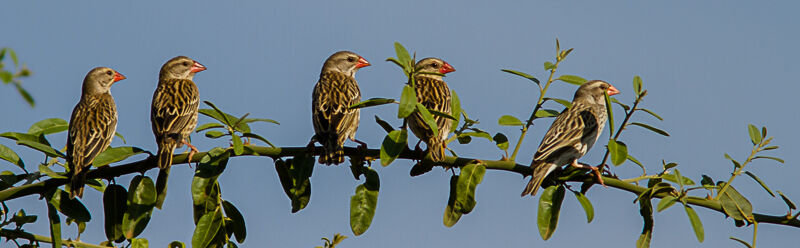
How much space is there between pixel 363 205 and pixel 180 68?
497 cm

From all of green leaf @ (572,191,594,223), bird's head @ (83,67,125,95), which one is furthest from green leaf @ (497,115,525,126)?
bird's head @ (83,67,125,95)

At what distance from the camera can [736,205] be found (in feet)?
12.9

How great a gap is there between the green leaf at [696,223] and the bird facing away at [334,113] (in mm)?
1646

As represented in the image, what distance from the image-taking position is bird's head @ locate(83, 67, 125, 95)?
7.71 metres

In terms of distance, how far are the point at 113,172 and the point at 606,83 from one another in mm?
4997

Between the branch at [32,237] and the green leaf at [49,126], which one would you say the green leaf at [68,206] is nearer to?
the branch at [32,237]

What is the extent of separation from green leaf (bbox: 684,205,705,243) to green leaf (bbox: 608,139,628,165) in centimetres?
34

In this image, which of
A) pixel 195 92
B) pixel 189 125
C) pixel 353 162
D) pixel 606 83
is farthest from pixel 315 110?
pixel 606 83

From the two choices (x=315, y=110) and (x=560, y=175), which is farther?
(x=315, y=110)

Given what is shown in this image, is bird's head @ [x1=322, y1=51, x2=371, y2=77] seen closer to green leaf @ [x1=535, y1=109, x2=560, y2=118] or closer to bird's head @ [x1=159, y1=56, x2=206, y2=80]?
bird's head @ [x1=159, y1=56, x2=206, y2=80]

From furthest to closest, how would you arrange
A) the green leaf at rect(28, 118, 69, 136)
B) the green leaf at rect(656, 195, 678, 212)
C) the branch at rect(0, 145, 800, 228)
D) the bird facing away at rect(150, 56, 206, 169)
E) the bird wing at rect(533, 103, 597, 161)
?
the bird facing away at rect(150, 56, 206, 169) → the bird wing at rect(533, 103, 597, 161) → the green leaf at rect(28, 118, 69, 136) → the branch at rect(0, 145, 800, 228) → the green leaf at rect(656, 195, 678, 212)

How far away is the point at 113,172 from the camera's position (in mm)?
4023

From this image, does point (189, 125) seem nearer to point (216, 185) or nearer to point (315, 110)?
point (315, 110)

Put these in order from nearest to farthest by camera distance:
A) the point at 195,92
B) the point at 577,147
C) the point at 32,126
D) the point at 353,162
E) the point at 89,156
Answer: the point at 353,162, the point at 32,126, the point at 89,156, the point at 577,147, the point at 195,92
